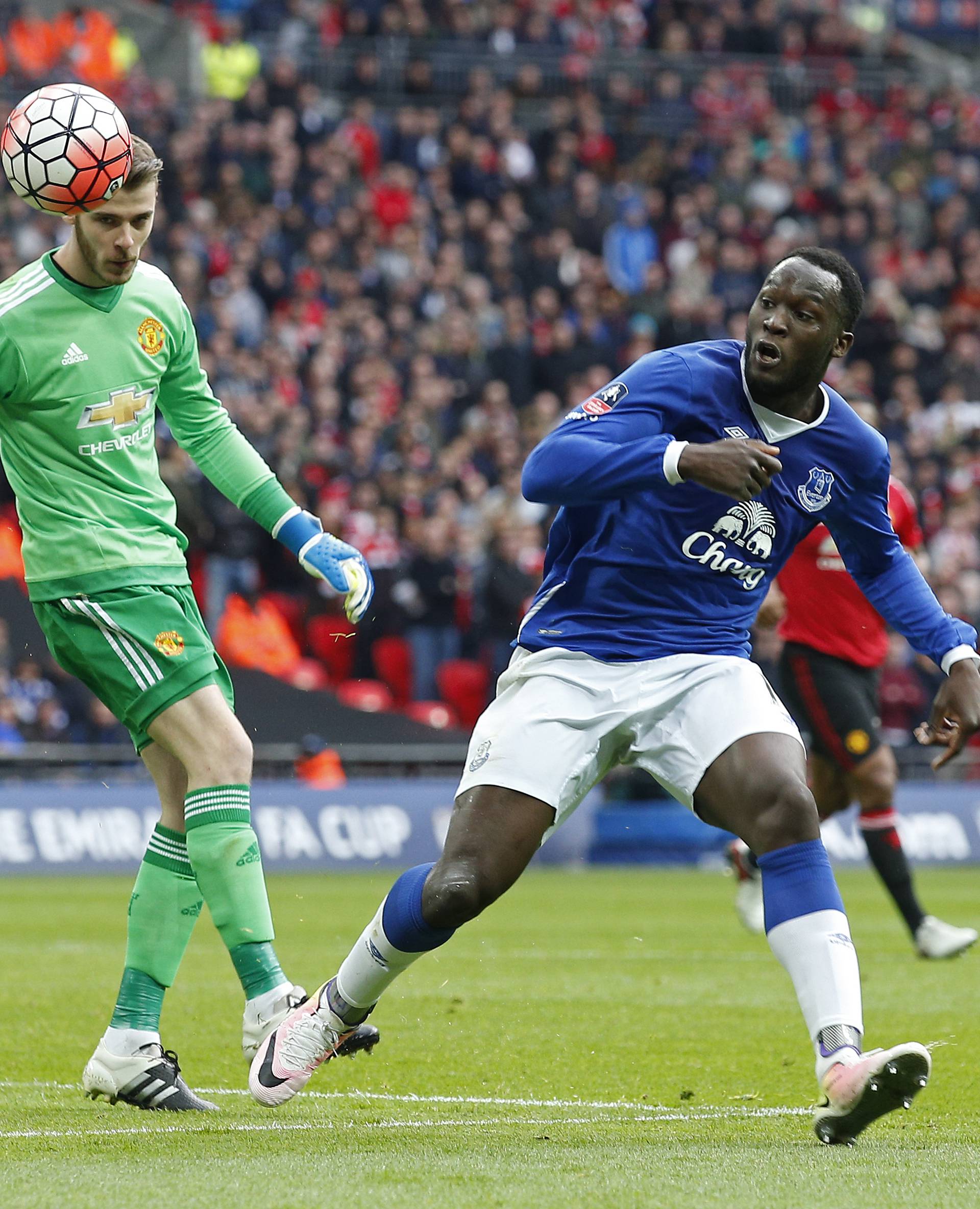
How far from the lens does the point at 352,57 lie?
24188 millimetres

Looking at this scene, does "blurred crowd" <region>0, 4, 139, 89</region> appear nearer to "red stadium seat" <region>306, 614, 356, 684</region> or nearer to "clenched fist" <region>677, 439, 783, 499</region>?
"red stadium seat" <region>306, 614, 356, 684</region>

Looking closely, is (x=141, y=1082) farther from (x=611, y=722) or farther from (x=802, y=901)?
(x=802, y=901)

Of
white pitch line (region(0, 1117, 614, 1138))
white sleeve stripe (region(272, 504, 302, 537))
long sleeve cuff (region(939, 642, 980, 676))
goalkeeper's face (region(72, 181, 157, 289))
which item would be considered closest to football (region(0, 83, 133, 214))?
goalkeeper's face (region(72, 181, 157, 289))

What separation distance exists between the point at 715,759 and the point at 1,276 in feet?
48.4

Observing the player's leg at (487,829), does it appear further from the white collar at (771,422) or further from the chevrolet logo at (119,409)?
the chevrolet logo at (119,409)

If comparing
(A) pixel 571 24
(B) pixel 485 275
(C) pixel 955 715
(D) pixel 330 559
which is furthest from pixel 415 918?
(A) pixel 571 24

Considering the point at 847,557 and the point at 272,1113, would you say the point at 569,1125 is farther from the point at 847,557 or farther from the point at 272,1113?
the point at 847,557

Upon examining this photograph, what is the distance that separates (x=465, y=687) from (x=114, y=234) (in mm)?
12071

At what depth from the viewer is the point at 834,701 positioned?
33.1 ft

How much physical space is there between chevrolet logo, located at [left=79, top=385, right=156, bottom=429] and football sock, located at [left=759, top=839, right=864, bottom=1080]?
2.18 m

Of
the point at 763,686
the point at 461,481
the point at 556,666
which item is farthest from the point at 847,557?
the point at 461,481

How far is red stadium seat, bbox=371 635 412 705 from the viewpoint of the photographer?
17562 mm

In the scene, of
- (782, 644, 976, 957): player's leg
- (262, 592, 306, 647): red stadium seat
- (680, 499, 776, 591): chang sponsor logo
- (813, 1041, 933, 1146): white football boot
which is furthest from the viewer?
(262, 592, 306, 647): red stadium seat

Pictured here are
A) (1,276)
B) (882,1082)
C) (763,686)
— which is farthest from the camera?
(1,276)
